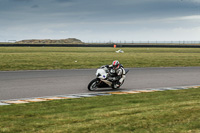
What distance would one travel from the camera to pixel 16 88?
13547 mm

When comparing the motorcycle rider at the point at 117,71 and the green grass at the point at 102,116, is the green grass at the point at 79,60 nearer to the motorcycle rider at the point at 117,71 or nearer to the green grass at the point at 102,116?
the motorcycle rider at the point at 117,71

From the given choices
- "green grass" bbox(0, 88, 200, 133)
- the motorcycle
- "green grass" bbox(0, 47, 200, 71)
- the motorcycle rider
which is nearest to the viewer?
"green grass" bbox(0, 88, 200, 133)

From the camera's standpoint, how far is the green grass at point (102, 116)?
257 inches

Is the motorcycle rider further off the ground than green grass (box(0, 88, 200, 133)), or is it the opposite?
the motorcycle rider

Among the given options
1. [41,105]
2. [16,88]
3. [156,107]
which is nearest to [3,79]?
[16,88]

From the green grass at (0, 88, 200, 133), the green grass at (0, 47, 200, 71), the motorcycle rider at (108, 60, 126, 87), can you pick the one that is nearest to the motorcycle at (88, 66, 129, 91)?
the motorcycle rider at (108, 60, 126, 87)

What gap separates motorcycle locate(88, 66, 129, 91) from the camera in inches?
529

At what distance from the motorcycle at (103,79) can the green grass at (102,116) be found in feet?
9.19

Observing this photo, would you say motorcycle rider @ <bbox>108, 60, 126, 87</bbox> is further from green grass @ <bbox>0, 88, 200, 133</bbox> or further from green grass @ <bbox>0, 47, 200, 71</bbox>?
green grass @ <bbox>0, 47, 200, 71</bbox>

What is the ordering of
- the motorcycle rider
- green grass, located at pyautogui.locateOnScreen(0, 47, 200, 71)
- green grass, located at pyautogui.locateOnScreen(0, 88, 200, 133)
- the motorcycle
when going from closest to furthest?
green grass, located at pyautogui.locateOnScreen(0, 88, 200, 133), the motorcycle, the motorcycle rider, green grass, located at pyautogui.locateOnScreen(0, 47, 200, 71)

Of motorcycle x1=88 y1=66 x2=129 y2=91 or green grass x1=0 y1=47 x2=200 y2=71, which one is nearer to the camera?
motorcycle x1=88 y1=66 x2=129 y2=91

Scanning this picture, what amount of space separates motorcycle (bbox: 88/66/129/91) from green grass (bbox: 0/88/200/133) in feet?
9.19

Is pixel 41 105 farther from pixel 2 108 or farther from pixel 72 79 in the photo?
pixel 72 79

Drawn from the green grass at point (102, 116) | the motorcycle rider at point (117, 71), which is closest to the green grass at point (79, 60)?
the motorcycle rider at point (117, 71)
